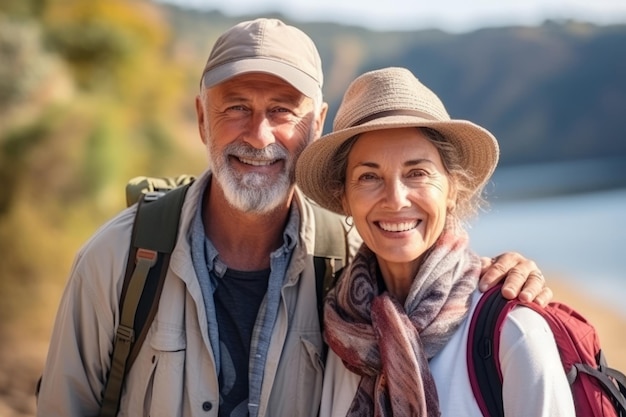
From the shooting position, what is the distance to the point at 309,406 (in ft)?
7.85

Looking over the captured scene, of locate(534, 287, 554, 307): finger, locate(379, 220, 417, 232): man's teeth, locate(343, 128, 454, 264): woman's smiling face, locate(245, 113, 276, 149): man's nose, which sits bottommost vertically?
locate(534, 287, 554, 307): finger

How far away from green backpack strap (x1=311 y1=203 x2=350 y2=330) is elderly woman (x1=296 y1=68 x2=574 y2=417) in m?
0.15

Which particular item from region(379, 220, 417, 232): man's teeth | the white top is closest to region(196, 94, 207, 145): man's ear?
region(379, 220, 417, 232): man's teeth

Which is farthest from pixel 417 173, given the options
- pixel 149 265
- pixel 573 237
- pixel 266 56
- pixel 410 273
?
pixel 573 237

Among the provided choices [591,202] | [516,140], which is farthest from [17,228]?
[516,140]

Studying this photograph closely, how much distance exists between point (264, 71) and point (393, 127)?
519 millimetres

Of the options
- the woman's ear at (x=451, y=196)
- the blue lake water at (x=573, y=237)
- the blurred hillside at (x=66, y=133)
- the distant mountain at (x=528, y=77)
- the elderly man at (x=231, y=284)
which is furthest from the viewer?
the distant mountain at (x=528, y=77)

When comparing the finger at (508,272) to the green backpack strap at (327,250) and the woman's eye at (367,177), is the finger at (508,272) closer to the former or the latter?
the woman's eye at (367,177)

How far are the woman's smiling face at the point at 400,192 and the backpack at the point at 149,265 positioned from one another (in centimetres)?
39

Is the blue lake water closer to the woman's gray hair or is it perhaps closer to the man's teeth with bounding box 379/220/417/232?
the woman's gray hair

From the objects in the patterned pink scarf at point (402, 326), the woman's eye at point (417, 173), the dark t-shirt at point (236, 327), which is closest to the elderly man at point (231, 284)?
the dark t-shirt at point (236, 327)

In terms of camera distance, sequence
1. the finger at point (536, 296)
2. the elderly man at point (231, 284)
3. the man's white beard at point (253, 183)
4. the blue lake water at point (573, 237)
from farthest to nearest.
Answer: the blue lake water at point (573, 237) < the man's white beard at point (253, 183) < the elderly man at point (231, 284) < the finger at point (536, 296)

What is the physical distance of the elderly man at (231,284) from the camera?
2.34m

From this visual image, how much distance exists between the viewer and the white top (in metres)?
1.85
